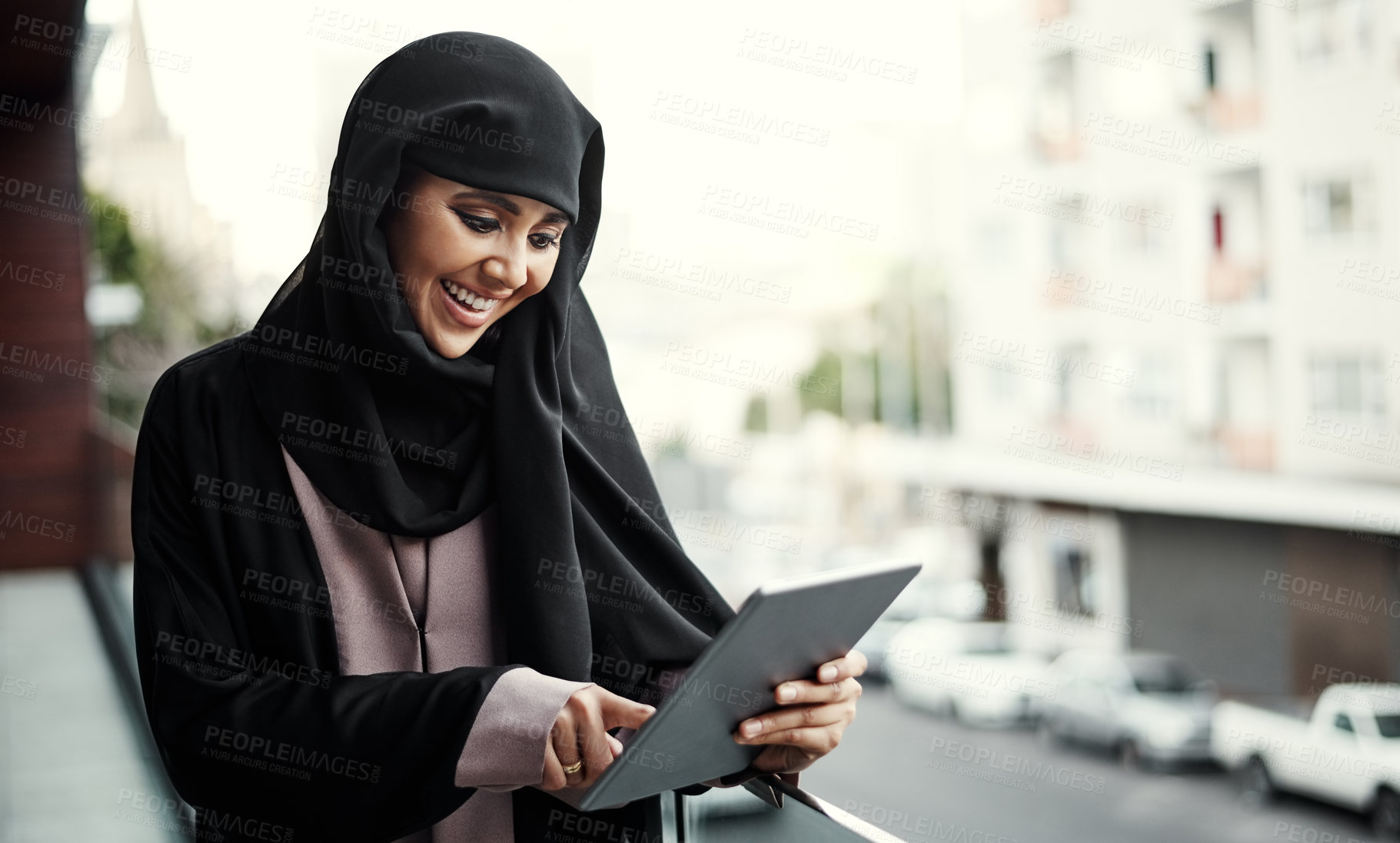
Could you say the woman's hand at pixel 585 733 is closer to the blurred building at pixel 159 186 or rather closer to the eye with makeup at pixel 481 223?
the eye with makeup at pixel 481 223

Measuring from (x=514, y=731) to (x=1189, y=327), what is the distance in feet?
44.0

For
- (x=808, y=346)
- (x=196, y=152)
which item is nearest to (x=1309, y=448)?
(x=196, y=152)

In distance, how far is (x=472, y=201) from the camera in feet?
2.99

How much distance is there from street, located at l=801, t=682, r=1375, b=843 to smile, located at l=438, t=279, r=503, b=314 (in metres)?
13.0

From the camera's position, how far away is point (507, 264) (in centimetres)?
92

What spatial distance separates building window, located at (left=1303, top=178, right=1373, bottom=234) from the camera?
10.7m

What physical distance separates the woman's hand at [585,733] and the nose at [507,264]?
1.10 ft

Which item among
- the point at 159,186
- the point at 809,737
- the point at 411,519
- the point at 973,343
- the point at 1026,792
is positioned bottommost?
the point at 1026,792

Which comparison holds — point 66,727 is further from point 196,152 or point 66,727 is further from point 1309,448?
point 1309,448

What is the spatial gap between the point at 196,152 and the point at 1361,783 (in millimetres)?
14870

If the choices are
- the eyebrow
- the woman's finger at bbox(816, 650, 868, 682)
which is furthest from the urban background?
the woman's finger at bbox(816, 650, 868, 682)

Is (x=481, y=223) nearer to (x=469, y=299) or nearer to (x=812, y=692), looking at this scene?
(x=469, y=299)

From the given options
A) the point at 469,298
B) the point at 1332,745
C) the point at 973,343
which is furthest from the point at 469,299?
the point at 1332,745

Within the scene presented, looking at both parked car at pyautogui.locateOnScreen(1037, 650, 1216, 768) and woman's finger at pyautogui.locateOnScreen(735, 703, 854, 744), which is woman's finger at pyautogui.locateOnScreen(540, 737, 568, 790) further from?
parked car at pyautogui.locateOnScreen(1037, 650, 1216, 768)
